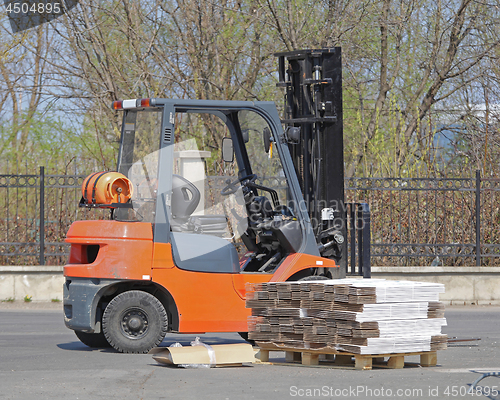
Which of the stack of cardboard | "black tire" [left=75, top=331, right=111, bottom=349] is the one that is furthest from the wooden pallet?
"black tire" [left=75, top=331, right=111, bottom=349]

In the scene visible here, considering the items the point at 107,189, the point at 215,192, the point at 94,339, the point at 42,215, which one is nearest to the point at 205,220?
the point at 215,192

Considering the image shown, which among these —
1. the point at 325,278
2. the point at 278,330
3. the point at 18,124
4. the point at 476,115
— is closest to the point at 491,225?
the point at 476,115

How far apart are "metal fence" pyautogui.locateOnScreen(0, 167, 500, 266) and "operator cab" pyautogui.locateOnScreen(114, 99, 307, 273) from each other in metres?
6.11

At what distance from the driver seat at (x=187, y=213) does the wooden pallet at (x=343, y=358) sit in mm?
1454

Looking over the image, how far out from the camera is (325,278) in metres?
8.20

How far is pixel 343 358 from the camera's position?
23.8ft

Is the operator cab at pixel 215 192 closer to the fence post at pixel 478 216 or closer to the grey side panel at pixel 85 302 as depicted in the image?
the grey side panel at pixel 85 302

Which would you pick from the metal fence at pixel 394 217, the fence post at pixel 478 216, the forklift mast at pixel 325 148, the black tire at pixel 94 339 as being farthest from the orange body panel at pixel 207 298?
the fence post at pixel 478 216

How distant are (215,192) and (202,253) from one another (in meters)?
1.03

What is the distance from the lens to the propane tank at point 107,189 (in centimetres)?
795

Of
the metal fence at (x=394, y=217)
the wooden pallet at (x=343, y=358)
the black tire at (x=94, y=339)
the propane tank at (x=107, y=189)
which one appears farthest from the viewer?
the metal fence at (x=394, y=217)

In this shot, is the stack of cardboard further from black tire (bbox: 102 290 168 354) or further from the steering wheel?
the steering wheel

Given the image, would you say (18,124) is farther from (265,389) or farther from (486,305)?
(265,389)

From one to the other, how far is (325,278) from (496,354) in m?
2.06
